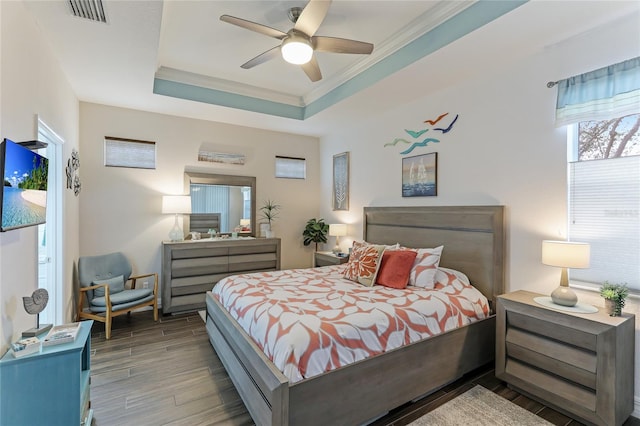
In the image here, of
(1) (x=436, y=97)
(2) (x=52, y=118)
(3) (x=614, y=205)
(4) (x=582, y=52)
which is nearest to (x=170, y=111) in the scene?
(2) (x=52, y=118)

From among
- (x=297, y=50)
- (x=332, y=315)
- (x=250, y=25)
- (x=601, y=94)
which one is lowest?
(x=332, y=315)

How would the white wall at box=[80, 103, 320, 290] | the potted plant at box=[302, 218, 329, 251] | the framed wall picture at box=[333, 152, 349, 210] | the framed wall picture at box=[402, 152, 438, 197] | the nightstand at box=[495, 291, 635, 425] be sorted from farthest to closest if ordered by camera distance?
1. the potted plant at box=[302, 218, 329, 251]
2. the framed wall picture at box=[333, 152, 349, 210]
3. the white wall at box=[80, 103, 320, 290]
4. the framed wall picture at box=[402, 152, 438, 197]
5. the nightstand at box=[495, 291, 635, 425]

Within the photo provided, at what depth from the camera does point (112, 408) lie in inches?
85.7

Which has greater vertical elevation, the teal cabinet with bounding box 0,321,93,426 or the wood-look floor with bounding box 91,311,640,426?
the teal cabinet with bounding box 0,321,93,426

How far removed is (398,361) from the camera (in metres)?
2.12

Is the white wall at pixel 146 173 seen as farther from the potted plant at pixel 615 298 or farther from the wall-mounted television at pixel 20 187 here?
the potted plant at pixel 615 298

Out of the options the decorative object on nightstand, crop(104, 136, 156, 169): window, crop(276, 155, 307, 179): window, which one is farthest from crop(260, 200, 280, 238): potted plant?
the decorative object on nightstand

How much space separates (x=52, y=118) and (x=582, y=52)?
447 centimetres

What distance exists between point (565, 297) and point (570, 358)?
1.39ft

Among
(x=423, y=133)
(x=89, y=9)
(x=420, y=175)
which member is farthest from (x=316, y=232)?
(x=89, y=9)

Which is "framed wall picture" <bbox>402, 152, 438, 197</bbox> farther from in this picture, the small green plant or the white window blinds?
the small green plant

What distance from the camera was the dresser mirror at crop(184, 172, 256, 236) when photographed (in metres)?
4.63

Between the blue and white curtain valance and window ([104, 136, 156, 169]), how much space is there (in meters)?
4.83

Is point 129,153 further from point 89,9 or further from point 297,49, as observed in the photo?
point 297,49
